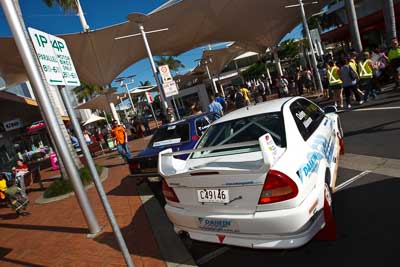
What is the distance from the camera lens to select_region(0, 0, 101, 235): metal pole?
4.14m

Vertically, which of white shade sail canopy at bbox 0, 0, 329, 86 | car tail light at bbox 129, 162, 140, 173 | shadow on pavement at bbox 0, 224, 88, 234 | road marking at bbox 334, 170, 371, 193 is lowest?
road marking at bbox 334, 170, 371, 193

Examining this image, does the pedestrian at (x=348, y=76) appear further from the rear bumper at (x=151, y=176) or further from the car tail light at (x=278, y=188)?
the car tail light at (x=278, y=188)

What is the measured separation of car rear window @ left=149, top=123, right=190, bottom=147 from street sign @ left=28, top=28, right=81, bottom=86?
307cm

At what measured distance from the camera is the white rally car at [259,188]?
2893 mm

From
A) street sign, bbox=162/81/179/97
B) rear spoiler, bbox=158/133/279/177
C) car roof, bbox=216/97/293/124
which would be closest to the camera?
rear spoiler, bbox=158/133/279/177

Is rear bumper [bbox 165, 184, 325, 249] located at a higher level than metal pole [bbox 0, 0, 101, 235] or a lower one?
lower

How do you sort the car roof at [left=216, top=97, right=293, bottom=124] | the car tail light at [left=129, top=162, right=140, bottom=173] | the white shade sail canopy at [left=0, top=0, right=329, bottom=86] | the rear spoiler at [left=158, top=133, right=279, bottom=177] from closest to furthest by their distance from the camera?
1. the rear spoiler at [left=158, top=133, right=279, bottom=177]
2. the car roof at [left=216, top=97, right=293, bottom=124]
3. the car tail light at [left=129, top=162, right=140, bottom=173]
4. the white shade sail canopy at [left=0, top=0, right=329, bottom=86]

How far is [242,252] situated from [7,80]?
3141 centimetres

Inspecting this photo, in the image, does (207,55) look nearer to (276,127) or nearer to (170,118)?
(170,118)

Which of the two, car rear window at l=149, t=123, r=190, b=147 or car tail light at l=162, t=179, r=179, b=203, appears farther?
car rear window at l=149, t=123, r=190, b=147

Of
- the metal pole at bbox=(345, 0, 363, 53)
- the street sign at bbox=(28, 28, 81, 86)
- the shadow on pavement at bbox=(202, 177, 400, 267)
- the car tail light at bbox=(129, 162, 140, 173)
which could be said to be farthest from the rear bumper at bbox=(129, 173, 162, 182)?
the metal pole at bbox=(345, 0, 363, 53)

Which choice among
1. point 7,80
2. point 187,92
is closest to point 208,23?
point 187,92

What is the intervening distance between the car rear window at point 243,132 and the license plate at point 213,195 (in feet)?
1.99

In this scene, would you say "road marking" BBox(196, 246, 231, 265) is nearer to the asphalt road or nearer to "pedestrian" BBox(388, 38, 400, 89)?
the asphalt road
